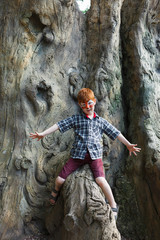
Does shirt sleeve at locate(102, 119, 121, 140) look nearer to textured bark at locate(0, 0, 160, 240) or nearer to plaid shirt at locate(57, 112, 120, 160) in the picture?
plaid shirt at locate(57, 112, 120, 160)

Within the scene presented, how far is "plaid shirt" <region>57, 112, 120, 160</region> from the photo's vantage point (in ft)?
8.80

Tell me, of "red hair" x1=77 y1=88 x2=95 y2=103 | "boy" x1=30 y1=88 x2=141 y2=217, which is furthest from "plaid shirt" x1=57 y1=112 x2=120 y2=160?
"red hair" x1=77 y1=88 x2=95 y2=103

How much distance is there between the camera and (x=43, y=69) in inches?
136

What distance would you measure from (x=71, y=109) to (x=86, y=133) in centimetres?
95

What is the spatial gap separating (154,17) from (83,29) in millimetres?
1355

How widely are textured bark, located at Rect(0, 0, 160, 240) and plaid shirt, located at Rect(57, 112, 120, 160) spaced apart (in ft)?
0.78

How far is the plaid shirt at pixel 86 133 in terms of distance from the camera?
268cm

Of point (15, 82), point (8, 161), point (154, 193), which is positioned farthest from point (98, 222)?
point (15, 82)

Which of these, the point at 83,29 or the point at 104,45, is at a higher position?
the point at 83,29

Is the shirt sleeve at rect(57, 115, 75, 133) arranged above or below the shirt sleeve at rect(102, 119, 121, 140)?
above

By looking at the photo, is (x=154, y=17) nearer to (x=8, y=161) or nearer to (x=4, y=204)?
(x=8, y=161)

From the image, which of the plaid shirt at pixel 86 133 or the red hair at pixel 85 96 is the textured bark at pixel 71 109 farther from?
the red hair at pixel 85 96

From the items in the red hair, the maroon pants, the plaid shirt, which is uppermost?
the red hair

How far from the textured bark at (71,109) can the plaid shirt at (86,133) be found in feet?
0.78
